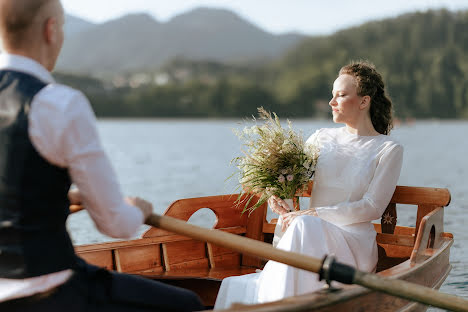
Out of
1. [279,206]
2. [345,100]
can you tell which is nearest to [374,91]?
[345,100]

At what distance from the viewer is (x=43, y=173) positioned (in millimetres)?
1746

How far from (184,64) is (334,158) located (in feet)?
257

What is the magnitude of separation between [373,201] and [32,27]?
2.35 metres

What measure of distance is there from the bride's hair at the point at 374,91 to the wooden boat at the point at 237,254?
51 centimetres

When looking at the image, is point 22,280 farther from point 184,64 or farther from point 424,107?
point 184,64

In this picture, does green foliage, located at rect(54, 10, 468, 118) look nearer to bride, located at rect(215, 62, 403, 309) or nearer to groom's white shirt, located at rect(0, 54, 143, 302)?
bride, located at rect(215, 62, 403, 309)

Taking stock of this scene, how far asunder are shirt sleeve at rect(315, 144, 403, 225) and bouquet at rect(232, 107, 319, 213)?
0.96 ft

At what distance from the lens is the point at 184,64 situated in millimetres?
80875

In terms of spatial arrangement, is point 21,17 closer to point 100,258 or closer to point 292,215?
point 292,215

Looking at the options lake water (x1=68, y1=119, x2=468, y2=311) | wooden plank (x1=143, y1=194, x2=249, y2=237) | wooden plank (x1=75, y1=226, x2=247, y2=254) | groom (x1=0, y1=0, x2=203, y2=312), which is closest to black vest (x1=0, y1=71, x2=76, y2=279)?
groom (x1=0, y1=0, x2=203, y2=312)

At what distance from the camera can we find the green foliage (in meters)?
52.0

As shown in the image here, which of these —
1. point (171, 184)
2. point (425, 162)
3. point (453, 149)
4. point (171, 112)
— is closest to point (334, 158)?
point (171, 184)

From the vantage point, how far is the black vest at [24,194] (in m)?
1.71

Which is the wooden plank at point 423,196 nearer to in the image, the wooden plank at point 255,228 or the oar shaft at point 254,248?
the wooden plank at point 255,228
